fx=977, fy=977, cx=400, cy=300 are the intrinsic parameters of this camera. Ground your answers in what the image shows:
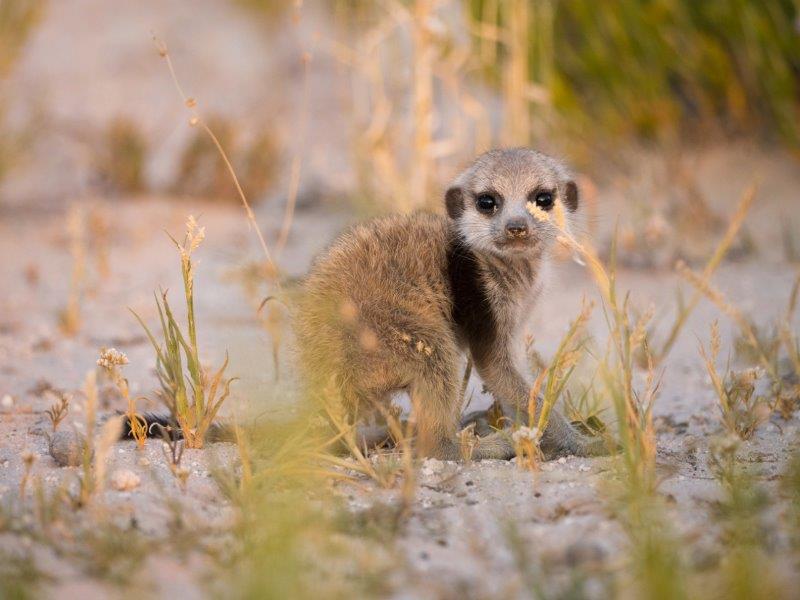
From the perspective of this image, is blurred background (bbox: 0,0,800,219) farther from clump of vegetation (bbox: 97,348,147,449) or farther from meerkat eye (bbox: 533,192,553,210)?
clump of vegetation (bbox: 97,348,147,449)

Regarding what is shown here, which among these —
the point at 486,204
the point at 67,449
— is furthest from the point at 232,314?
the point at 67,449

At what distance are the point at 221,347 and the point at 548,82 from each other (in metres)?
3.01

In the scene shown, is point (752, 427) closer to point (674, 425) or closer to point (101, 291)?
point (674, 425)

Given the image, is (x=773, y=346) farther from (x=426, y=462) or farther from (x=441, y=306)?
(x=426, y=462)

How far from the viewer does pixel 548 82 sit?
6273mm

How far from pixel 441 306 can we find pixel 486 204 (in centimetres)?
50

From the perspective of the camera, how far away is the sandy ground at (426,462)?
2178 millimetres

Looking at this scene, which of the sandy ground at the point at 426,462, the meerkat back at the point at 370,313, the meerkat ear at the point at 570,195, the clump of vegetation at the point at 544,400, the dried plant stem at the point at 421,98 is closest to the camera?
the sandy ground at the point at 426,462

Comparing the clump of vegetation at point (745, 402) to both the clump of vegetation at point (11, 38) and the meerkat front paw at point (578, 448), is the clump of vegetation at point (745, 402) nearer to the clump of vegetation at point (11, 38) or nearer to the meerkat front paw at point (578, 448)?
the meerkat front paw at point (578, 448)

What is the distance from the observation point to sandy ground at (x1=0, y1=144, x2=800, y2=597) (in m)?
2.18

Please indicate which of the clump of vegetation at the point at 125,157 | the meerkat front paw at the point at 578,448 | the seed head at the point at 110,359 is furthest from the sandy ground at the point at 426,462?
the clump of vegetation at the point at 125,157

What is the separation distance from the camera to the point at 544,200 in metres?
3.47

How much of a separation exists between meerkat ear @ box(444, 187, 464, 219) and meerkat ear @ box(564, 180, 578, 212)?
41 centimetres

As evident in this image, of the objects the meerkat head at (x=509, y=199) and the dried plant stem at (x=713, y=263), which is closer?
the dried plant stem at (x=713, y=263)
